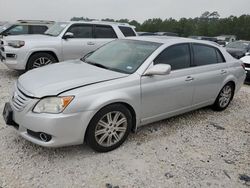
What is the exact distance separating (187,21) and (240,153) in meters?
53.5

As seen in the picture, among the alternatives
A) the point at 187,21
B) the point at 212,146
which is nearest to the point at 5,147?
the point at 212,146

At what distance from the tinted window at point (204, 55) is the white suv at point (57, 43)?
3977 mm

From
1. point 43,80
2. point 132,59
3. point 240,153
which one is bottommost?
point 240,153

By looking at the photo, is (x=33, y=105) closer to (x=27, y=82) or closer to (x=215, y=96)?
(x=27, y=82)

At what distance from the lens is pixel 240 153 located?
3.57 metres

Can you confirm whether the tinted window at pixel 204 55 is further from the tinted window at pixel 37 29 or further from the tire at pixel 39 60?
the tinted window at pixel 37 29

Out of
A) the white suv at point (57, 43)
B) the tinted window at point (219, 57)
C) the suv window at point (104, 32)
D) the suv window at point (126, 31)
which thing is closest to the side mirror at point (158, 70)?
the tinted window at point (219, 57)

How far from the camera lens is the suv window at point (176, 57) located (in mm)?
3853

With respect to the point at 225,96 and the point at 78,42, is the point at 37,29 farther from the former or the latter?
the point at 225,96

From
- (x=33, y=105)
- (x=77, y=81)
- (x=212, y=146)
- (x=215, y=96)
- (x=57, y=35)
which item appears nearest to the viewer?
(x=33, y=105)

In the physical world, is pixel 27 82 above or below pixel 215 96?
above

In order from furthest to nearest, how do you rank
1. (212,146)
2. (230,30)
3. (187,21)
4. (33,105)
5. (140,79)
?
(187,21) < (230,30) < (212,146) < (140,79) < (33,105)

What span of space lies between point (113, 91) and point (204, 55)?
7.44 feet

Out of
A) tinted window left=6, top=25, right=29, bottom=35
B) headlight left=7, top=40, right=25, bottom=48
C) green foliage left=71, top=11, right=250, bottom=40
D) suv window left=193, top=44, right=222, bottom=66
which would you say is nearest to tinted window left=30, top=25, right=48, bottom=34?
tinted window left=6, top=25, right=29, bottom=35
